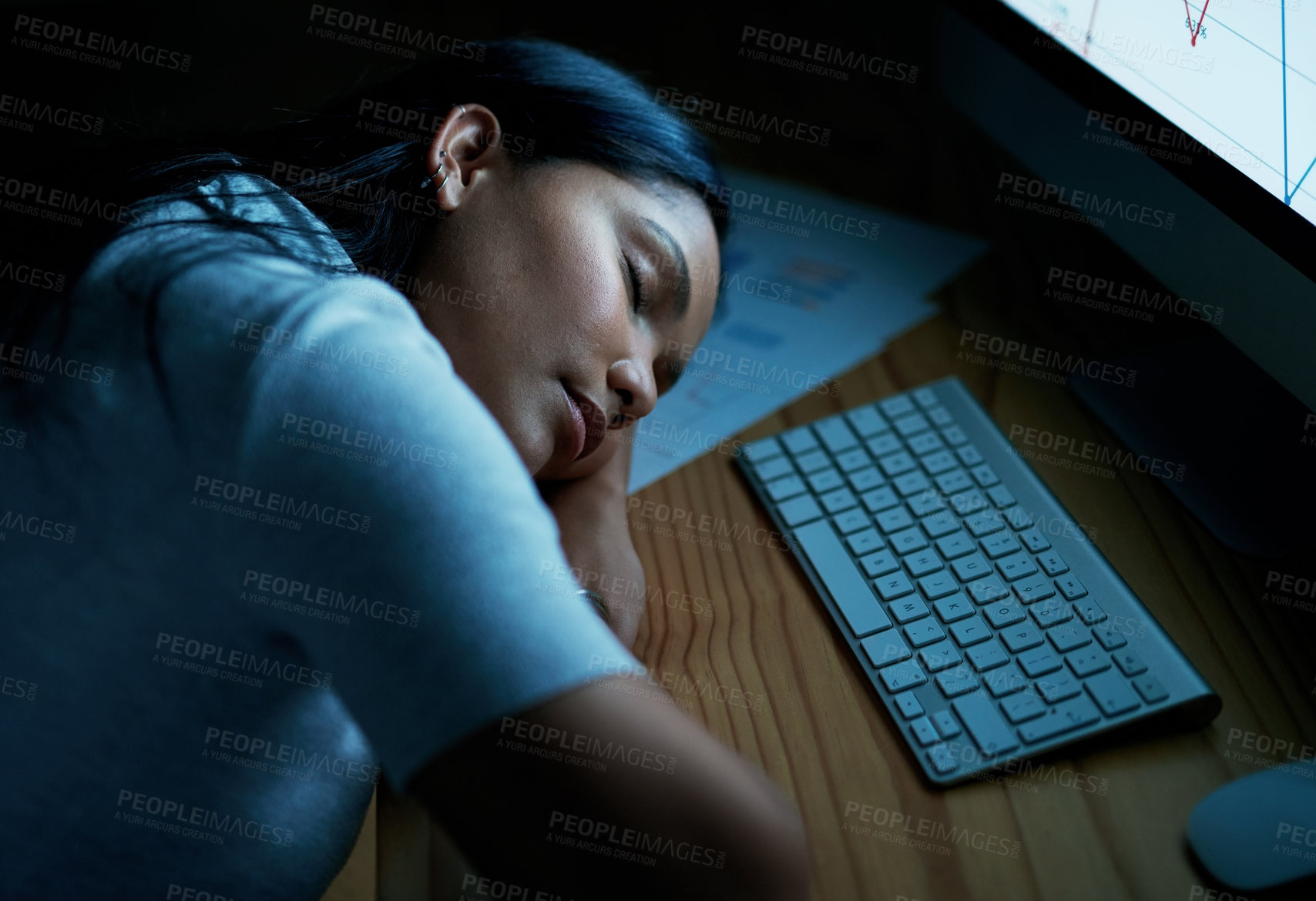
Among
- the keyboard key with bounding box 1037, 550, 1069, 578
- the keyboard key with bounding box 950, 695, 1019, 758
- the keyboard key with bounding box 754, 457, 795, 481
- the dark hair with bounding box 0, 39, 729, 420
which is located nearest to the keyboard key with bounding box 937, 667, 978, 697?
the keyboard key with bounding box 950, 695, 1019, 758

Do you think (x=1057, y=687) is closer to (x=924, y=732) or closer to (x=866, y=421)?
(x=924, y=732)

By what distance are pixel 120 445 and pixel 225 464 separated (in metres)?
0.09

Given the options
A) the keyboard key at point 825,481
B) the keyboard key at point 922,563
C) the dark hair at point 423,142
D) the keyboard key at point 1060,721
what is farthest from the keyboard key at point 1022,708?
the dark hair at point 423,142

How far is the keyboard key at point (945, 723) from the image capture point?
1.95 ft

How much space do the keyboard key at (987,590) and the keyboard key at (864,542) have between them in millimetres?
71

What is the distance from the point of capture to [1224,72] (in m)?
0.65

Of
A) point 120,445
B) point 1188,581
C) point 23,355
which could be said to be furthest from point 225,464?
point 1188,581

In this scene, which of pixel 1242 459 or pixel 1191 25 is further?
pixel 1242 459

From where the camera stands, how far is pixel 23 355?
23.8 inches

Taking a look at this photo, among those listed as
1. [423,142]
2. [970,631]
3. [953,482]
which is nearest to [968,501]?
[953,482]

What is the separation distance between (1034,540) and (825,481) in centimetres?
16

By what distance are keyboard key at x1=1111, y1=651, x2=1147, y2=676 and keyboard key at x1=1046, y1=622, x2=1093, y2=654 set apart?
0.02m

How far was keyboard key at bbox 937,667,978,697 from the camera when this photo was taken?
0.61 meters

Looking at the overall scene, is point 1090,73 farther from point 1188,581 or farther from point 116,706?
point 116,706
